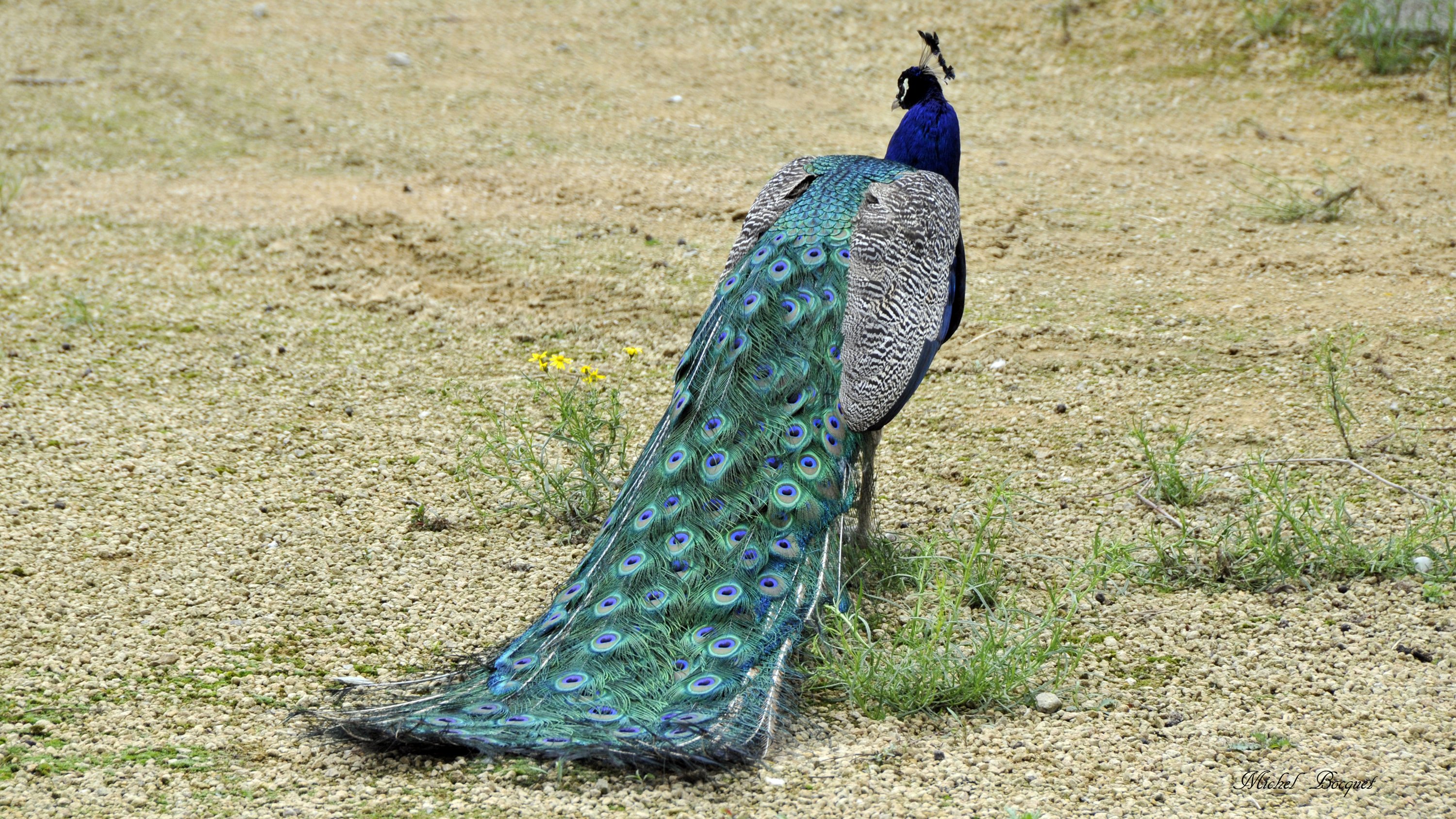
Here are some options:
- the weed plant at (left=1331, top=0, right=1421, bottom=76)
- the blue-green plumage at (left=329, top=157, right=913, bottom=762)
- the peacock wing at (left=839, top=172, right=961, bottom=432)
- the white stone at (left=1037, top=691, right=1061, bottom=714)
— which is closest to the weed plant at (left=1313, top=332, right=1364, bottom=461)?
the peacock wing at (left=839, top=172, right=961, bottom=432)

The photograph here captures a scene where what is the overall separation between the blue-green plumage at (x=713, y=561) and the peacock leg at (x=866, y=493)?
1.30ft

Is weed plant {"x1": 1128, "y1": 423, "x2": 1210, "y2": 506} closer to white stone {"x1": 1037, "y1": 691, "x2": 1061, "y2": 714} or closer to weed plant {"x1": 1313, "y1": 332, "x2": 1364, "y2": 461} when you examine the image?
weed plant {"x1": 1313, "y1": 332, "x2": 1364, "y2": 461}

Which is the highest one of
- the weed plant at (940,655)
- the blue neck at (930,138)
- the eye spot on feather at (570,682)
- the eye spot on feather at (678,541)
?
the blue neck at (930,138)

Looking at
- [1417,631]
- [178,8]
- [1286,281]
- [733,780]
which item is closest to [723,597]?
[733,780]

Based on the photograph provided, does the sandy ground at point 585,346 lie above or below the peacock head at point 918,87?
below

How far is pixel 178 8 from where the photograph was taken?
13.0m

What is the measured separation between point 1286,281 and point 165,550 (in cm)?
588

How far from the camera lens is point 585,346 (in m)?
7.29

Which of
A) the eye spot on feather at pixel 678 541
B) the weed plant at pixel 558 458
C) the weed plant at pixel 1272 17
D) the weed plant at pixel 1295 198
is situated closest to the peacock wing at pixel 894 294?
the eye spot on feather at pixel 678 541

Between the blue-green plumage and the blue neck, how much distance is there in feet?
2.08

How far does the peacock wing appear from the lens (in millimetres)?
4559

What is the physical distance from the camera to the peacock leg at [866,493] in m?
4.91

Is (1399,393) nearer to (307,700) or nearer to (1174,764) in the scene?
(1174,764)

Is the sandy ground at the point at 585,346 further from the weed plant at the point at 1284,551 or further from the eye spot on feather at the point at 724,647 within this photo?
the eye spot on feather at the point at 724,647
